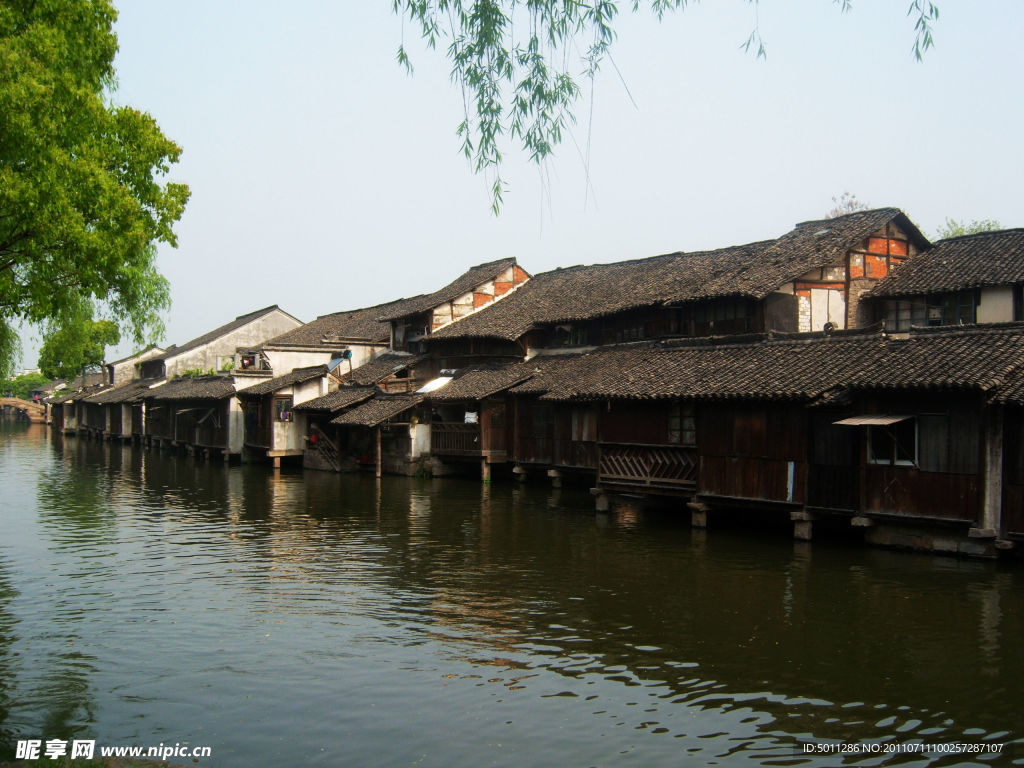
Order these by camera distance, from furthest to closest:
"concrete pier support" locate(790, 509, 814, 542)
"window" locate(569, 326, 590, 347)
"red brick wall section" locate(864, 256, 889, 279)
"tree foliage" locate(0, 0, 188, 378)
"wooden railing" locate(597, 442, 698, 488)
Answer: "window" locate(569, 326, 590, 347) < "red brick wall section" locate(864, 256, 889, 279) < "wooden railing" locate(597, 442, 698, 488) < "concrete pier support" locate(790, 509, 814, 542) < "tree foliage" locate(0, 0, 188, 378)

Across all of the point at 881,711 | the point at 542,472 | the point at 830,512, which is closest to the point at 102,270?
the point at 881,711

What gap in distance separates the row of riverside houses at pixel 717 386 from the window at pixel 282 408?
27 cm

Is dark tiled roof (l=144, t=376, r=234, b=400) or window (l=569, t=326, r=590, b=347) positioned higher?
window (l=569, t=326, r=590, b=347)

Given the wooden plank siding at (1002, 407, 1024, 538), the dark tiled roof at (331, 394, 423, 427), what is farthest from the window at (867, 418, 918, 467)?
the dark tiled roof at (331, 394, 423, 427)

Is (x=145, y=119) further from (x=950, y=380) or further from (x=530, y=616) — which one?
(x=950, y=380)

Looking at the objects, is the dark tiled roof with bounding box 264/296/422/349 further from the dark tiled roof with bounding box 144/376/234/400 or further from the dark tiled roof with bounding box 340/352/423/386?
the dark tiled roof with bounding box 144/376/234/400

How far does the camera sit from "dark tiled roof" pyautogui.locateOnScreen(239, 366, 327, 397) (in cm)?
4078

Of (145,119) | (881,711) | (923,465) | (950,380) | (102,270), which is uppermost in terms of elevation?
(145,119)

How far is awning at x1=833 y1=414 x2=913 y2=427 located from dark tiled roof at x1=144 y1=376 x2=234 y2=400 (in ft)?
109

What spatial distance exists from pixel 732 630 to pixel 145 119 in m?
12.8

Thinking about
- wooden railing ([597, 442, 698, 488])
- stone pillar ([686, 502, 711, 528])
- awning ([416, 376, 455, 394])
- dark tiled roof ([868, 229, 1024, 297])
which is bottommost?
stone pillar ([686, 502, 711, 528])

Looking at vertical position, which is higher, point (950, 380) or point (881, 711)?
point (950, 380)

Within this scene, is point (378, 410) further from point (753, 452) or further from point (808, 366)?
point (808, 366)

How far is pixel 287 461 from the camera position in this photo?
141 feet
